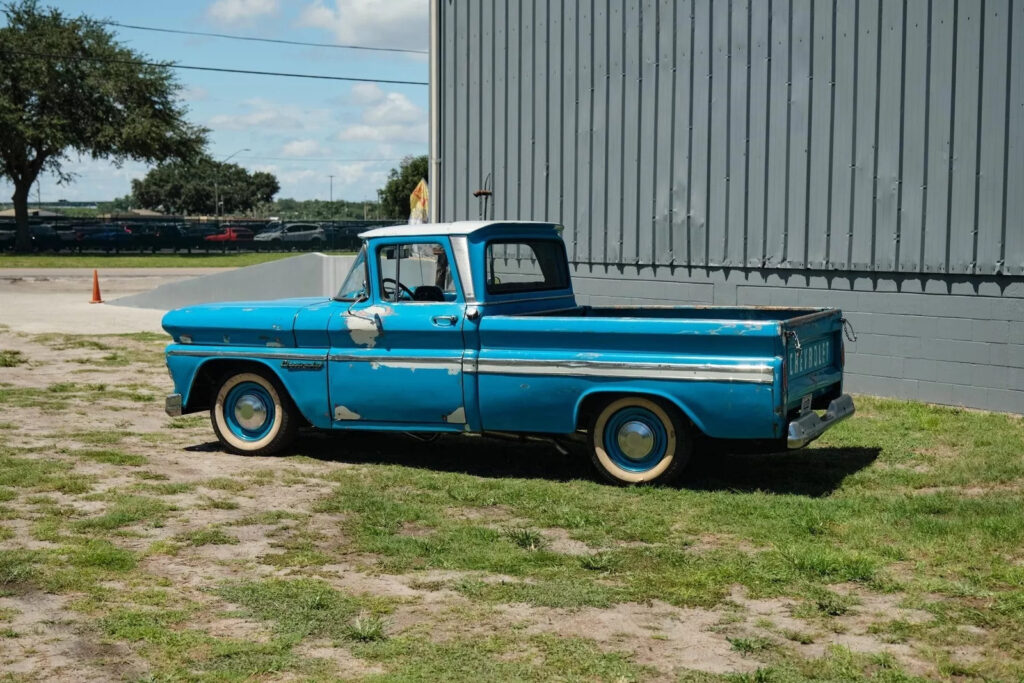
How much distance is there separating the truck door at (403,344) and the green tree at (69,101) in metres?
47.9

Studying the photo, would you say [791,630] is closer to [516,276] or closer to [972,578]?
[972,578]

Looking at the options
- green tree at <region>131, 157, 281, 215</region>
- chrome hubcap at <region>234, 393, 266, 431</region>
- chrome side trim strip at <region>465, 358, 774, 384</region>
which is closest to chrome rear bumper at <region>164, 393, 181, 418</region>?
chrome hubcap at <region>234, 393, 266, 431</region>

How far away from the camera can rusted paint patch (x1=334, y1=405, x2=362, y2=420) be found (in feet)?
30.3

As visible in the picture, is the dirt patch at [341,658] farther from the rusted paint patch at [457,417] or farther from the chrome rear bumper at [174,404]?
the chrome rear bumper at [174,404]

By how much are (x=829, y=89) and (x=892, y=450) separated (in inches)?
171

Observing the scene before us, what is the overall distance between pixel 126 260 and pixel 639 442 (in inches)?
1654

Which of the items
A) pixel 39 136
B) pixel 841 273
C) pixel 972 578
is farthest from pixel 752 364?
pixel 39 136

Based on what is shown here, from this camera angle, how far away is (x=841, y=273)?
12492mm

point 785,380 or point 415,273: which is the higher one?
point 415,273

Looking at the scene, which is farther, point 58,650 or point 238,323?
point 238,323

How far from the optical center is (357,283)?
941 cm

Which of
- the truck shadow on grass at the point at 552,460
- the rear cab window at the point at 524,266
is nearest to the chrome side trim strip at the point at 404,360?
the rear cab window at the point at 524,266

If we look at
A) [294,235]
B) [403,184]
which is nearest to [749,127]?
[294,235]

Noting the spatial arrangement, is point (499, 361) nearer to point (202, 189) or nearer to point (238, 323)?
point (238, 323)
